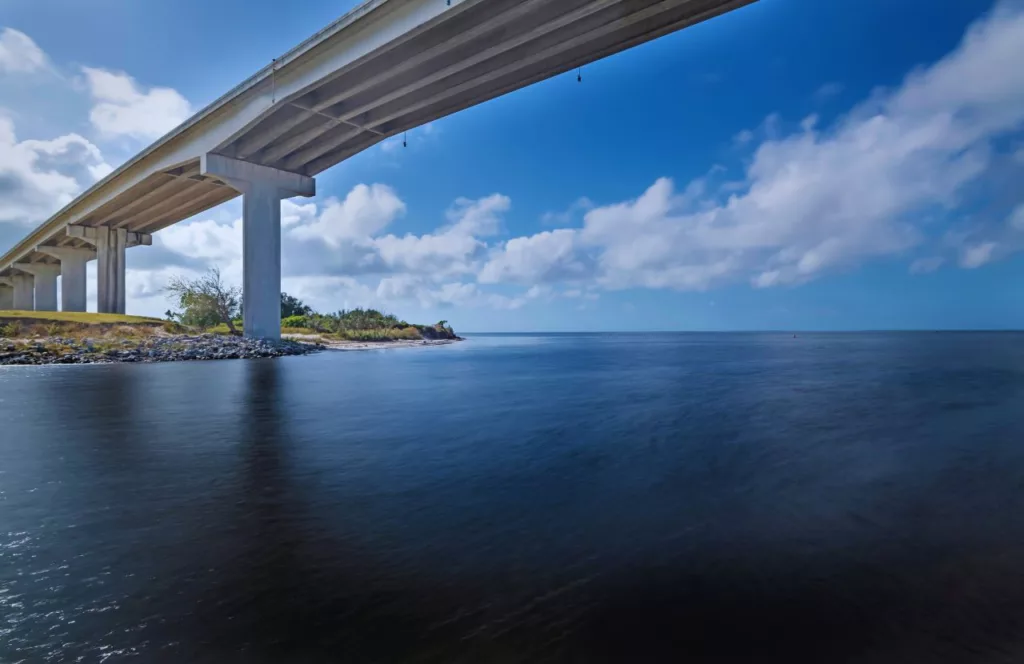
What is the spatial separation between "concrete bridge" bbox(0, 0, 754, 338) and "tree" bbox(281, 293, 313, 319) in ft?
70.2

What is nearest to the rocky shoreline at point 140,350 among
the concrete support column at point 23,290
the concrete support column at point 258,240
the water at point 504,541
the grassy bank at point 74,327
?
the concrete support column at point 258,240

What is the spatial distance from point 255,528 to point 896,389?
20.4 metres

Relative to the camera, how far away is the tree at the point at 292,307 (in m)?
66.1

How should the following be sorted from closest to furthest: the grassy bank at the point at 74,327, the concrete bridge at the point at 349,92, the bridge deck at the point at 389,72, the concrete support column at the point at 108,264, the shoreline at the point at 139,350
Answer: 1. the bridge deck at the point at 389,72
2. the concrete bridge at the point at 349,92
3. the shoreline at the point at 139,350
4. the grassy bank at the point at 74,327
5. the concrete support column at the point at 108,264

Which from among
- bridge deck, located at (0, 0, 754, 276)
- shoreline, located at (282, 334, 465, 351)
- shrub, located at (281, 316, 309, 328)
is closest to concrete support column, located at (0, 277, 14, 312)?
shrub, located at (281, 316, 309, 328)

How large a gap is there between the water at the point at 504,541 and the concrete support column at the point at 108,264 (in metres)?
54.2

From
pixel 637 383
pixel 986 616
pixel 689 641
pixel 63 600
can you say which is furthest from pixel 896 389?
pixel 63 600

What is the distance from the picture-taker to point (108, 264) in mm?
52438

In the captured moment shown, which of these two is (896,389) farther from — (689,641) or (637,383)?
(689,641)

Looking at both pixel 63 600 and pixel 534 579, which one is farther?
pixel 534 579

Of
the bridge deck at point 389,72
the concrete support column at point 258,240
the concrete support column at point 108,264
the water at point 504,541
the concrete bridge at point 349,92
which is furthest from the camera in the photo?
the concrete support column at point 108,264

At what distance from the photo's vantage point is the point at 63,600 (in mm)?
3225

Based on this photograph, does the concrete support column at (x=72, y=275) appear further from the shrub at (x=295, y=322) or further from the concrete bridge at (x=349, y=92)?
the shrub at (x=295, y=322)

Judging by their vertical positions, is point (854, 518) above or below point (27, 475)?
below
